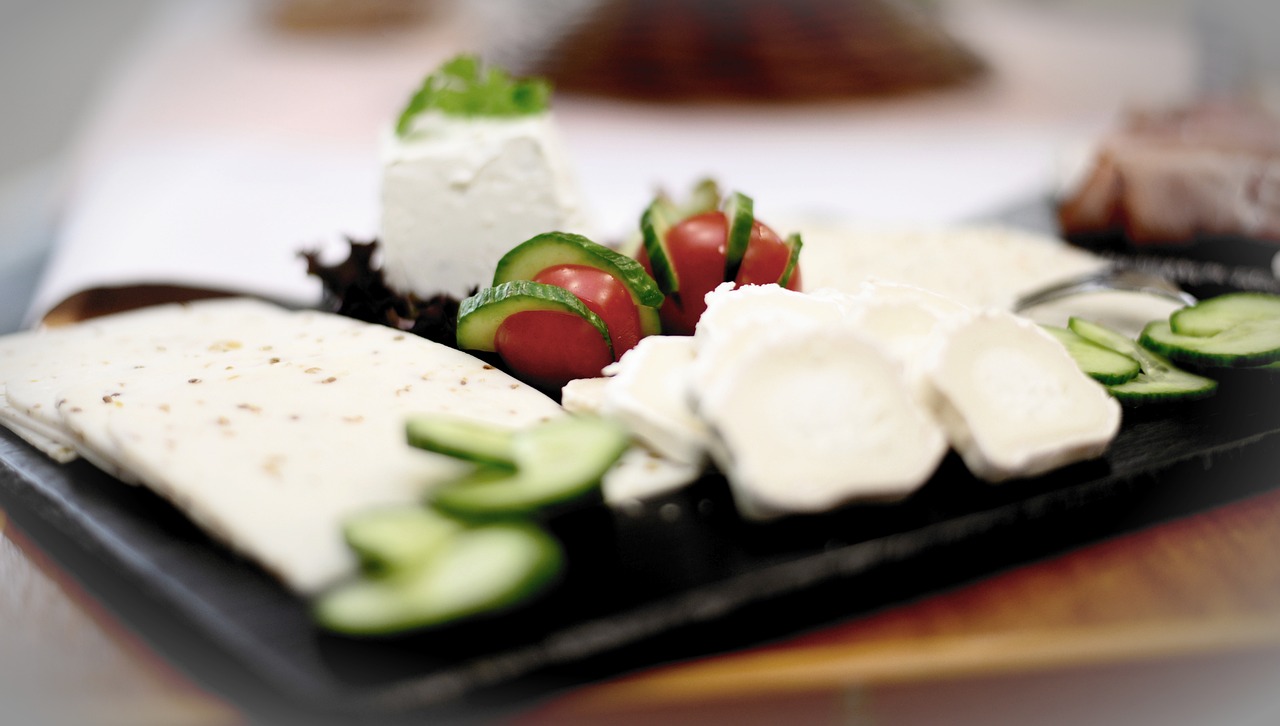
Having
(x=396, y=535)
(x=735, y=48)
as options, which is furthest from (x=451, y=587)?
(x=735, y=48)

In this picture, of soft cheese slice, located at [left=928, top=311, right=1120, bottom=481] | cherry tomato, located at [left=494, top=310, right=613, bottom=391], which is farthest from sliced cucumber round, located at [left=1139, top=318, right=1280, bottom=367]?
cherry tomato, located at [left=494, top=310, right=613, bottom=391]

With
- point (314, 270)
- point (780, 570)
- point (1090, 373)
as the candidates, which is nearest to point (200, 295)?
point (314, 270)

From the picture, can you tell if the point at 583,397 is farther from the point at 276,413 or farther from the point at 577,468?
the point at 276,413

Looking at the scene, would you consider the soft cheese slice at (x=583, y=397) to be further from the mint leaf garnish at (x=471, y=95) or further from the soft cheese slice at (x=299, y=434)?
the mint leaf garnish at (x=471, y=95)

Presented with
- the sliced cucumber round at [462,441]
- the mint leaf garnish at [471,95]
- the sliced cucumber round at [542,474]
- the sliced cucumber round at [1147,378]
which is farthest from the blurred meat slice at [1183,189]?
the sliced cucumber round at [462,441]

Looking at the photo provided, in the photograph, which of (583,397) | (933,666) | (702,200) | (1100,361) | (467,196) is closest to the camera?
(933,666)
